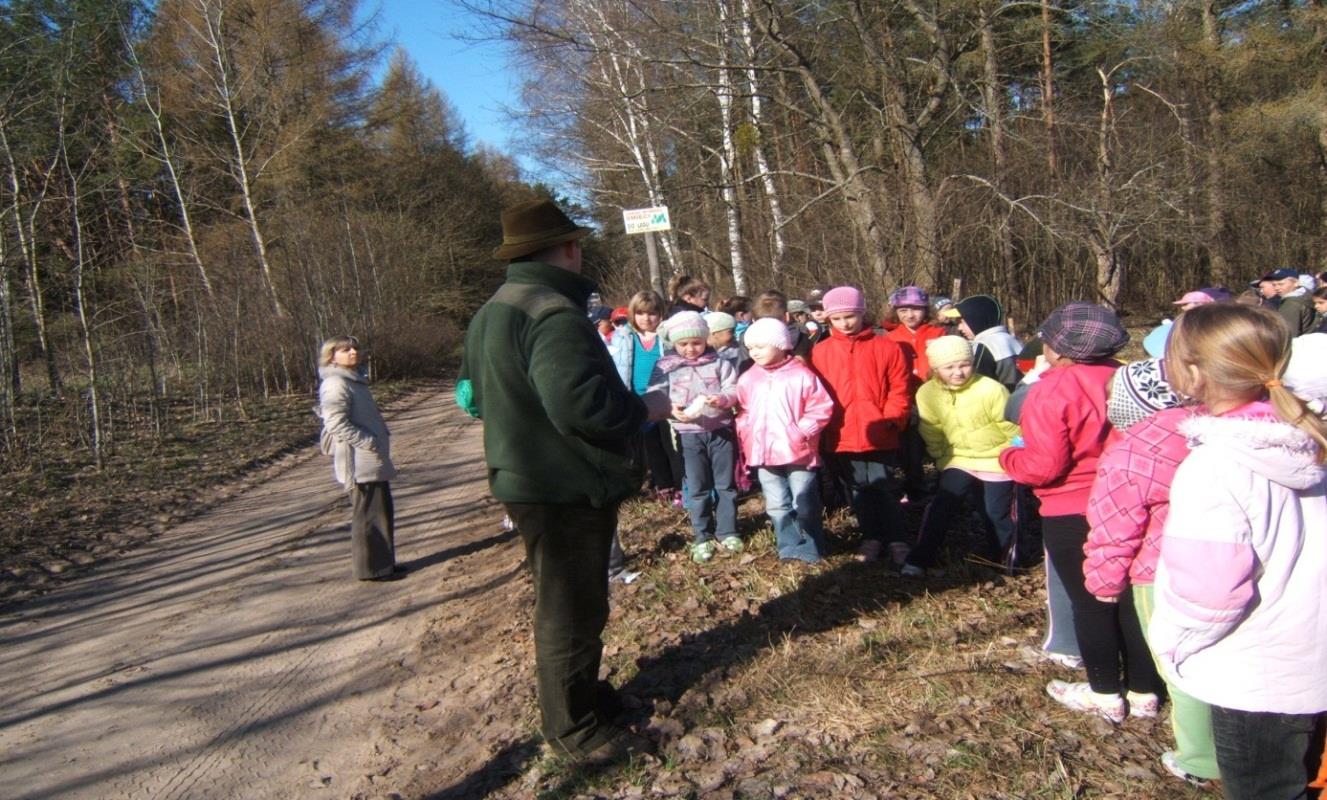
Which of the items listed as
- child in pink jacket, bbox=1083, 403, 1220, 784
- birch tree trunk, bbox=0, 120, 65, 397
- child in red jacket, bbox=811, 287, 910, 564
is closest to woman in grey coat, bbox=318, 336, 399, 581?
child in red jacket, bbox=811, 287, 910, 564

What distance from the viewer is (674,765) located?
331 cm

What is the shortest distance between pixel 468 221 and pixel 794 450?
31.1 m

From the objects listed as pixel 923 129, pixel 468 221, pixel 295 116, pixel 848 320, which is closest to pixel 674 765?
pixel 848 320

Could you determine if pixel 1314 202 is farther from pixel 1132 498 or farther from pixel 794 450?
pixel 1132 498

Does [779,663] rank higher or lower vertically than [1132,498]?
lower

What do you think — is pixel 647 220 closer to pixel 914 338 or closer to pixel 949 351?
pixel 914 338

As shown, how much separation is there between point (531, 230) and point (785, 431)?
7.66 ft

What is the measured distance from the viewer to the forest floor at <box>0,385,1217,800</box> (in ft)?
10.6

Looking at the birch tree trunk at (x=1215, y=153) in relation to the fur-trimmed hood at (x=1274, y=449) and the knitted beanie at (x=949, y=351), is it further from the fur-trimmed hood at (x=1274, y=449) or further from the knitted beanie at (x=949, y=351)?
the fur-trimmed hood at (x=1274, y=449)

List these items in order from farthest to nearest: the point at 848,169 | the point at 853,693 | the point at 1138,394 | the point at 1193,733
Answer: the point at 848,169
the point at 853,693
the point at 1138,394
the point at 1193,733

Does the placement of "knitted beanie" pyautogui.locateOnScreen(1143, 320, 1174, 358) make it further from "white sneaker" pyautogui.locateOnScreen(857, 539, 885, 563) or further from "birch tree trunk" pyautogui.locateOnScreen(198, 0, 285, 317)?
"birch tree trunk" pyautogui.locateOnScreen(198, 0, 285, 317)

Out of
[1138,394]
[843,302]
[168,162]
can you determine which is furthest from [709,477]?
[168,162]

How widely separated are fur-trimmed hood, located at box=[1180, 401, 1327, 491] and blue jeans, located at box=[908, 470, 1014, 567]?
112 inches

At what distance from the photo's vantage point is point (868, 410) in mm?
5184
